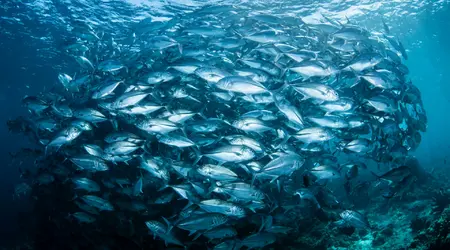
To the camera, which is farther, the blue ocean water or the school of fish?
the blue ocean water

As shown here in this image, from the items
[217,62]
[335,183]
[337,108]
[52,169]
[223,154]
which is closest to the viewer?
[223,154]

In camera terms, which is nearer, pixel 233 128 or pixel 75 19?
pixel 233 128

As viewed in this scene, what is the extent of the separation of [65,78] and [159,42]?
3.46 metres

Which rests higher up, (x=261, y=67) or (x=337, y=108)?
(x=261, y=67)

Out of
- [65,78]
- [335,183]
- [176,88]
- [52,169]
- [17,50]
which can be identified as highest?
[176,88]

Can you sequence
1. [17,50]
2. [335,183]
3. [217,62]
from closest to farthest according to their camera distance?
[217,62] → [335,183] → [17,50]

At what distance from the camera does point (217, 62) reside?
796cm

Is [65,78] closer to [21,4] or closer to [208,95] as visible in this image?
[208,95]

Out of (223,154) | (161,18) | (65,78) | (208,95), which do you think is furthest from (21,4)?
(223,154)

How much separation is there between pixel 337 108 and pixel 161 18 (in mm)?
13854

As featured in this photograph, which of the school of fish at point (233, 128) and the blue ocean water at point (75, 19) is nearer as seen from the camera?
the school of fish at point (233, 128)

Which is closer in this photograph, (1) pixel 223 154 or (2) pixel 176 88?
(1) pixel 223 154

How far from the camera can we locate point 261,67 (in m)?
7.17

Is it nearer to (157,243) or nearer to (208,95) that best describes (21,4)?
(208,95)
